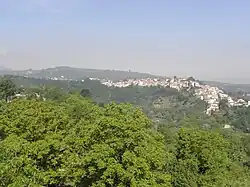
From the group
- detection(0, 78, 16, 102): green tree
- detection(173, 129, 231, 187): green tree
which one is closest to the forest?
detection(173, 129, 231, 187): green tree

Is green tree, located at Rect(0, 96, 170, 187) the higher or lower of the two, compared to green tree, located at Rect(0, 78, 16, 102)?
higher

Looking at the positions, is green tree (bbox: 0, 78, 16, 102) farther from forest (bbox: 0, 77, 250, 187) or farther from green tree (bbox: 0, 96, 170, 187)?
green tree (bbox: 0, 96, 170, 187)

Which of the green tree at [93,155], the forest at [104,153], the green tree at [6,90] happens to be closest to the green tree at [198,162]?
the forest at [104,153]

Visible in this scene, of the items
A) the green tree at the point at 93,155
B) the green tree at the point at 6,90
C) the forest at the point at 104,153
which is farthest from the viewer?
the green tree at the point at 6,90

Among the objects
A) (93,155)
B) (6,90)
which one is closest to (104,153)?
(93,155)

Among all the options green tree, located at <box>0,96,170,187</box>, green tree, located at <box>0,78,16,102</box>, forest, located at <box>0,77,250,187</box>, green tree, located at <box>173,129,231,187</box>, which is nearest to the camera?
green tree, located at <box>0,96,170,187</box>

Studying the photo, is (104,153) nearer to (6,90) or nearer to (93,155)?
(93,155)

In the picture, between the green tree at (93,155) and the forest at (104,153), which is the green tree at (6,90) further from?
the green tree at (93,155)

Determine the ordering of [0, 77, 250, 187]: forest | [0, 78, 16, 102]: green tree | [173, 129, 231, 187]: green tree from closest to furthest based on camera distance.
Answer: [0, 77, 250, 187]: forest, [173, 129, 231, 187]: green tree, [0, 78, 16, 102]: green tree

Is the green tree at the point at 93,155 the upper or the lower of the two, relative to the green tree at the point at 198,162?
upper

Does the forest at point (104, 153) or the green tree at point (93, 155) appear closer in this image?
the green tree at point (93, 155)

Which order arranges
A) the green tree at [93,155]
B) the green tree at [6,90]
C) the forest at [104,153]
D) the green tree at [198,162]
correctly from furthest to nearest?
the green tree at [6,90]
the green tree at [198,162]
the forest at [104,153]
the green tree at [93,155]
